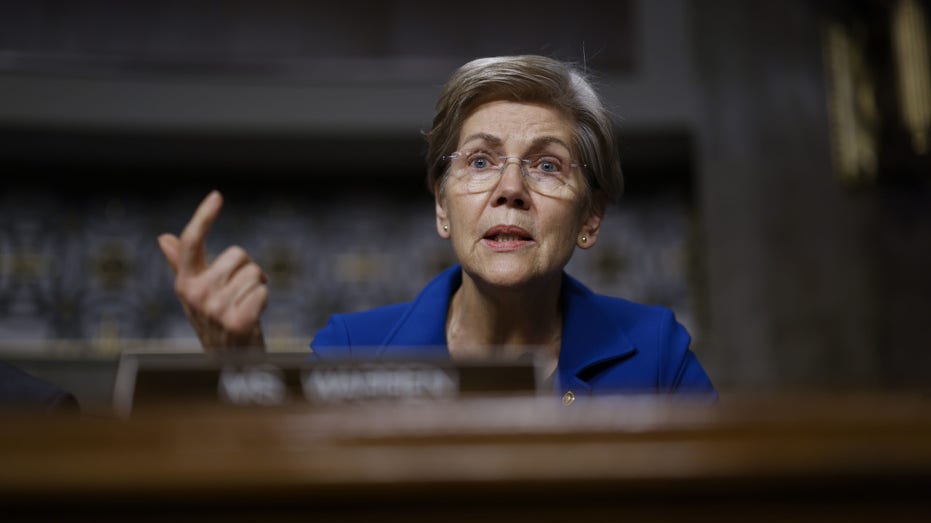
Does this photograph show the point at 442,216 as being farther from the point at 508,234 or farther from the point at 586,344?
the point at 586,344

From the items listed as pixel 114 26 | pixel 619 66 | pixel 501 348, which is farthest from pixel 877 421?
pixel 114 26

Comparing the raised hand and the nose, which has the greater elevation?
the nose

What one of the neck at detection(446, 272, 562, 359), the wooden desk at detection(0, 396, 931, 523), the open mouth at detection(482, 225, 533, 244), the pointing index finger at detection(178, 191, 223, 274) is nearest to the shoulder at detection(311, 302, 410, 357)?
the neck at detection(446, 272, 562, 359)

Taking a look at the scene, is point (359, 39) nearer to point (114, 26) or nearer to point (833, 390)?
point (114, 26)

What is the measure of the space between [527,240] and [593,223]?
0.60 ft

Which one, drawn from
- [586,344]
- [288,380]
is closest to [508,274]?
[586,344]

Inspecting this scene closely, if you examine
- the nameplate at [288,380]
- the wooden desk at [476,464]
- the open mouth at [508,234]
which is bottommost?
the wooden desk at [476,464]

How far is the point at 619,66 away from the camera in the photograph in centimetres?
495

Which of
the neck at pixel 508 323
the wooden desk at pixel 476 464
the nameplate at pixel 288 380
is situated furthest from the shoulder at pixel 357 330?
the wooden desk at pixel 476 464

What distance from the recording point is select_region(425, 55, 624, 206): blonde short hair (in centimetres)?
134

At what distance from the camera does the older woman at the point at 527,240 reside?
1.29 meters

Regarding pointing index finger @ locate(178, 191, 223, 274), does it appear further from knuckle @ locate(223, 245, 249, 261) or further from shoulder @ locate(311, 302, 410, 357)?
shoulder @ locate(311, 302, 410, 357)

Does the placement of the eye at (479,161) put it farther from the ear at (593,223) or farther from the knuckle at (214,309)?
the knuckle at (214,309)

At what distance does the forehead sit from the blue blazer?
268mm
